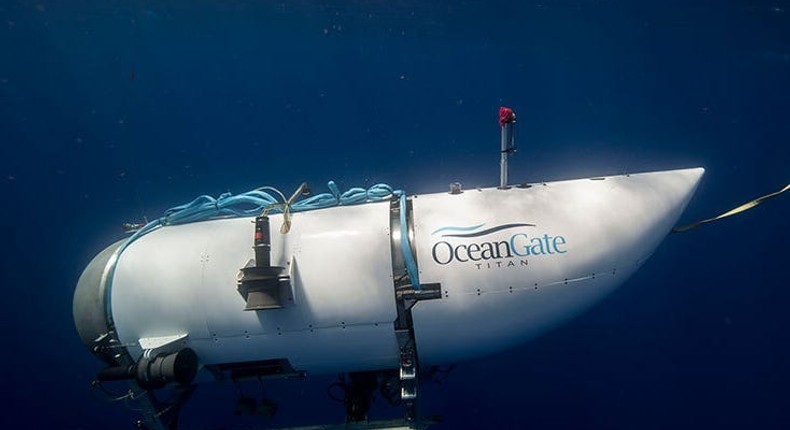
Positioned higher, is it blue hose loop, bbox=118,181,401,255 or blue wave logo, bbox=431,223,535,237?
blue hose loop, bbox=118,181,401,255

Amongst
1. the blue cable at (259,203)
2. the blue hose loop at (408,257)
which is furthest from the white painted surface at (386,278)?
the blue cable at (259,203)

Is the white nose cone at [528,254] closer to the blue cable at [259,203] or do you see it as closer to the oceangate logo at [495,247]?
the oceangate logo at [495,247]

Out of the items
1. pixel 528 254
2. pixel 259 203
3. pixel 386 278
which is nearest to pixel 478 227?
pixel 528 254

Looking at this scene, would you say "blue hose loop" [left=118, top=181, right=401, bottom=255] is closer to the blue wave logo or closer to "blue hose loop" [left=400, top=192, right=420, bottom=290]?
"blue hose loop" [left=400, top=192, right=420, bottom=290]

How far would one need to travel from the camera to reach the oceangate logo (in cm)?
250

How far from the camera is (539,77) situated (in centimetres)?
741

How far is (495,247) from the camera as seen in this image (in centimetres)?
252

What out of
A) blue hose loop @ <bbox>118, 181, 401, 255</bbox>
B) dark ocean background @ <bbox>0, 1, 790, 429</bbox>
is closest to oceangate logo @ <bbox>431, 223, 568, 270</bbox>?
blue hose loop @ <bbox>118, 181, 401, 255</bbox>

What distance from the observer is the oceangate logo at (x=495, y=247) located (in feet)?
8.21

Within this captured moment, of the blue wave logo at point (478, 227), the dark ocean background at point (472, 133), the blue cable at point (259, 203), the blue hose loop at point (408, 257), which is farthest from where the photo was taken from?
the dark ocean background at point (472, 133)

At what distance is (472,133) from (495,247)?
15.0 ft

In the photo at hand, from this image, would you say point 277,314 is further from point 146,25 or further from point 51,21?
point 51,21

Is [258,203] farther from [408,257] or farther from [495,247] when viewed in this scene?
[495,247]

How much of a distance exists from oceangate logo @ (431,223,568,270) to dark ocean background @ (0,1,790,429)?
407 cm
